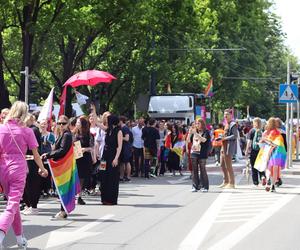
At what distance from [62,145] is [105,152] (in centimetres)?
238

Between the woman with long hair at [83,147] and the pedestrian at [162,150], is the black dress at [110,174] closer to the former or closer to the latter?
the woman with long hair at [83,147]

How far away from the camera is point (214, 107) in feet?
212

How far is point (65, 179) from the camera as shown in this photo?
40.9ft

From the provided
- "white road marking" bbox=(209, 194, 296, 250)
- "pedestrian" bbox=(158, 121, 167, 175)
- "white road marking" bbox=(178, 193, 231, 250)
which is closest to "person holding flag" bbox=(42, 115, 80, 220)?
"white road marking" bbox=(178, 193, 231, 250)

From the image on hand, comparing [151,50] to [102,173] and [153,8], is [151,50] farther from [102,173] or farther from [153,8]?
[102,173]

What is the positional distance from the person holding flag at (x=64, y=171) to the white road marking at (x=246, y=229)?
2.65 metres

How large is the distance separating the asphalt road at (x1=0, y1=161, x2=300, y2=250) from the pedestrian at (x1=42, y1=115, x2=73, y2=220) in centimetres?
21

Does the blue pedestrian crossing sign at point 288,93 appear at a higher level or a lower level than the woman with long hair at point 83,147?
higher

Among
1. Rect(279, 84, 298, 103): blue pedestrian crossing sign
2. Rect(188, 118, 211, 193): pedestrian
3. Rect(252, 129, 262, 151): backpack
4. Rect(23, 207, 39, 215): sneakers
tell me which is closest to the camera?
Rect(23, 207, 39, 215): sneakers

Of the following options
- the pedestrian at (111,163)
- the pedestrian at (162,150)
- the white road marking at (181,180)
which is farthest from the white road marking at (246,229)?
the pedestrian at (162,150)

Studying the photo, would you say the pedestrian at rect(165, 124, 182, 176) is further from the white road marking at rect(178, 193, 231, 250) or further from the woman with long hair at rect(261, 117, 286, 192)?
the white road marking at rect(178, 193, 231, 250)

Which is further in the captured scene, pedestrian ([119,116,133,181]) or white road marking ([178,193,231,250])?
pedestrian ([119,116,133,181])

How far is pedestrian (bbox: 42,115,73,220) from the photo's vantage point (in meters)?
12.4

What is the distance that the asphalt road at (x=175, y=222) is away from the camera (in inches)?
391
